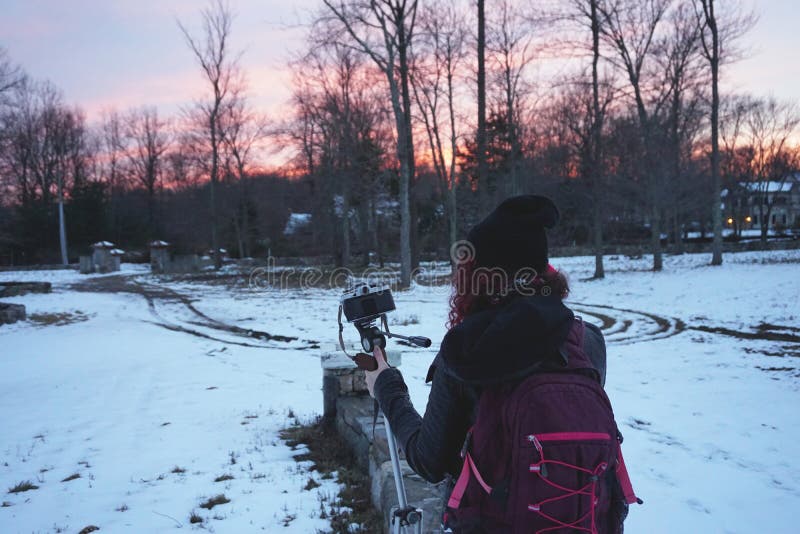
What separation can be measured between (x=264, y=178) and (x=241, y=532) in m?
43.0

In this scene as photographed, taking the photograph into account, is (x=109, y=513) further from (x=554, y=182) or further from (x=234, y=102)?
(x=234, y=102)

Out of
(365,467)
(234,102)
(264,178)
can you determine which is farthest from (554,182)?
(365,467)

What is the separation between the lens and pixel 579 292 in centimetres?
1741

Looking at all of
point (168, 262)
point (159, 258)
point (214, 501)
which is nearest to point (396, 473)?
point (214, 501)

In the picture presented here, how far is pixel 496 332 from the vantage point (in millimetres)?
1231

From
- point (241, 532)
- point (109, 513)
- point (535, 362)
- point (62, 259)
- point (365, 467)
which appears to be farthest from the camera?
point (62, 259)

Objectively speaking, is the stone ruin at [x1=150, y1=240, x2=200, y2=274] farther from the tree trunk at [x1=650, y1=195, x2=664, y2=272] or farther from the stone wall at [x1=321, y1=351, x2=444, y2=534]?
the stone wall at [x1=321, y1=351, x2=444, y2=534]

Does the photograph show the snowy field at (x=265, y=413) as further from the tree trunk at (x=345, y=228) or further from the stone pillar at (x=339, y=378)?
the tree trunk at (x=345, y=228)

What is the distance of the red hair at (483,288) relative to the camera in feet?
4.72

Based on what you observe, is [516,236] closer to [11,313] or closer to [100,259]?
[11,313]

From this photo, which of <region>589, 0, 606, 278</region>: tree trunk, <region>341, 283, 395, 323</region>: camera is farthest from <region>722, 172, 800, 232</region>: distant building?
<region>341, 283, 395, 323</region>: camera

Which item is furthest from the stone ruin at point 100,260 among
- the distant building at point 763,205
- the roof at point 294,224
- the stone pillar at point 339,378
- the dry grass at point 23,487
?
the distant building at point 763,205

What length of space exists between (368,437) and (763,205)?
2707 inches

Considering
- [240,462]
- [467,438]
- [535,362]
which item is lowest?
[240,462]
